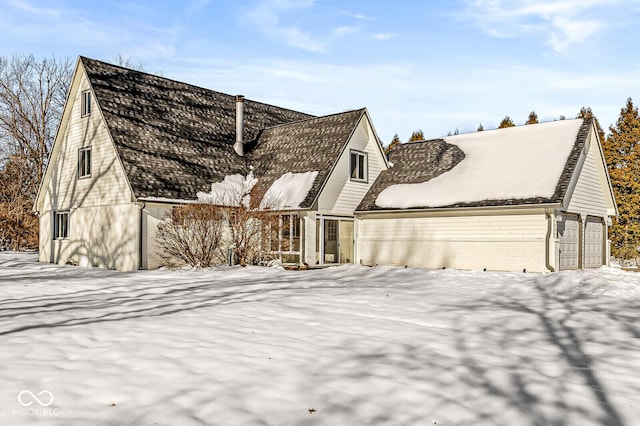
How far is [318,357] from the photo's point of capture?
278 inches

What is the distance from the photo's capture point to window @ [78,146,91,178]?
2348 centimetres

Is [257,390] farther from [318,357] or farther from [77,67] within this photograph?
[77,67]

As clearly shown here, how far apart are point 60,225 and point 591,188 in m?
23.5

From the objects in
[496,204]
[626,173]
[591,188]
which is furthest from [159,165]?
[626,173]

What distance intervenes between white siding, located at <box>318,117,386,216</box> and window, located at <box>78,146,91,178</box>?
10.1 metres

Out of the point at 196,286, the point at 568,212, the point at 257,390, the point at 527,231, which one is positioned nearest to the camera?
the point at 257,390

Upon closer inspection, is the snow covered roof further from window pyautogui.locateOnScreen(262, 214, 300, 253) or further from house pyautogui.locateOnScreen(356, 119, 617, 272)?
window pyautogui.locateOnScreen(262, 214, 300, 253)

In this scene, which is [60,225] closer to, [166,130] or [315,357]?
[166,130]

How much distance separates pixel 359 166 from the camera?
25000mm

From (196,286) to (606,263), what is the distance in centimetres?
1936

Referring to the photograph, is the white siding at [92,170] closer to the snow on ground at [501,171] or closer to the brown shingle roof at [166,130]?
the brown shingle roof at [166,130]

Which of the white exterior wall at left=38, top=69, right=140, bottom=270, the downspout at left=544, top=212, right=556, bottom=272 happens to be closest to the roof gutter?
the downspout at left=544, top=212, right=556, bottom=272

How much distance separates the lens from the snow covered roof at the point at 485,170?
66.3ft

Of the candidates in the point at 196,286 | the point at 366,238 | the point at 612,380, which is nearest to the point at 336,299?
the point at 196,286
